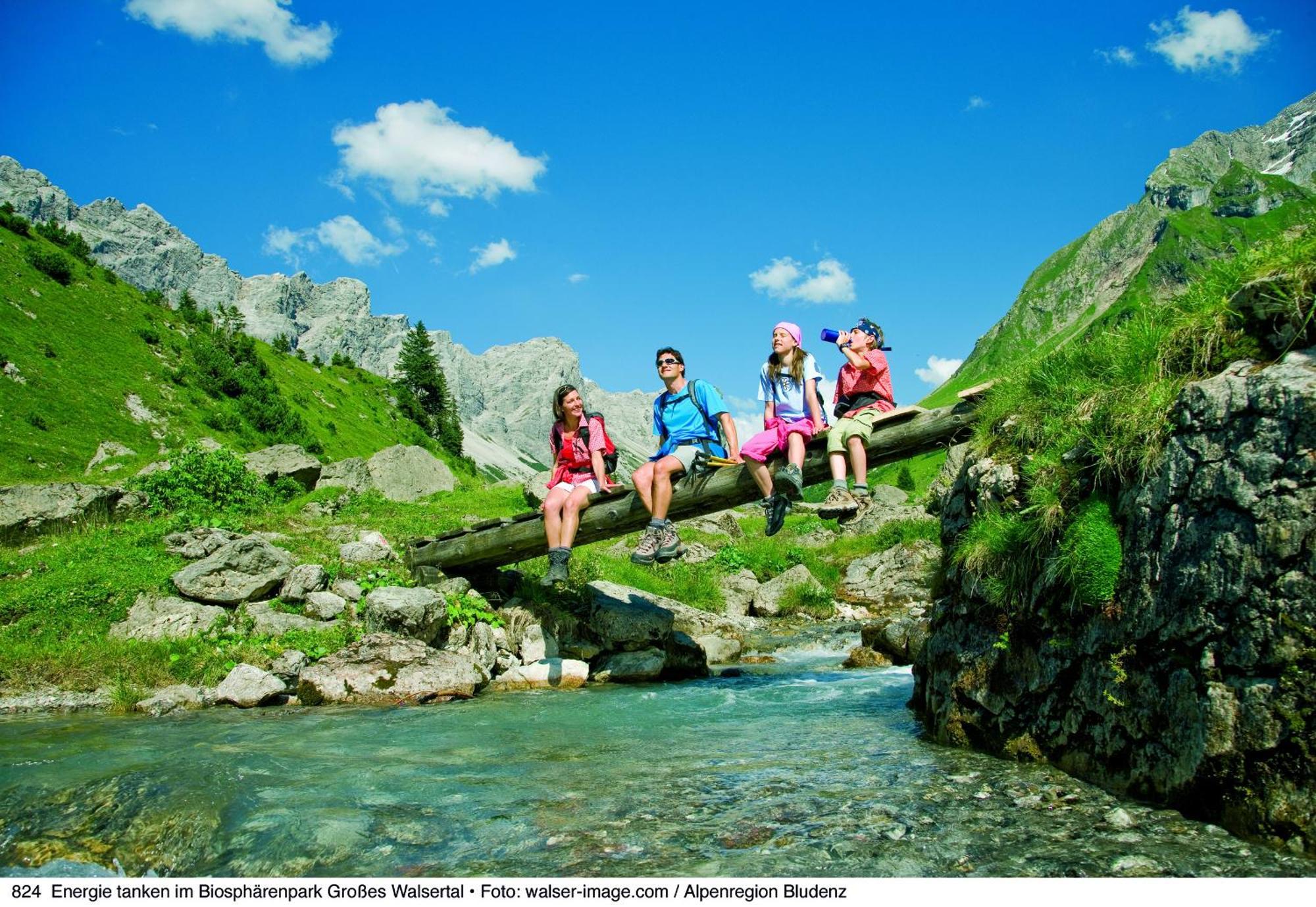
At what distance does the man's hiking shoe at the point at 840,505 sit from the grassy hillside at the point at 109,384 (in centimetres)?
2217

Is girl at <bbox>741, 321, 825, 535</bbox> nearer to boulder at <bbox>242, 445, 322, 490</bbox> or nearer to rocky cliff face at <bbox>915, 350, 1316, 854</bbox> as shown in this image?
rocky cliff face at <bbox>915, 350, 1316, 854</bbox>

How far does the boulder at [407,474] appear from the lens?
28.3 meters

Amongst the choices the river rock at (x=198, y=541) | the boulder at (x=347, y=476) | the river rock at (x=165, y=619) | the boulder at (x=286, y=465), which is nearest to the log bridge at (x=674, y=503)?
the river rock at (x=198, y=541)

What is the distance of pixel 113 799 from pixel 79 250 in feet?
220

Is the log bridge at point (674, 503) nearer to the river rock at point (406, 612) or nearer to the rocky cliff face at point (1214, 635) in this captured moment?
the river rock at point (406, 612)

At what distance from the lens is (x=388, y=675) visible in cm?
998

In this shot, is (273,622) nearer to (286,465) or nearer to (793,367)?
(793,367)

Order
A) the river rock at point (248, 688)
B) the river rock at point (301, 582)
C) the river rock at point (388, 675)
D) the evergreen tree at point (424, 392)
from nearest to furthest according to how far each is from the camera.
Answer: the river rock at point (248, 688) < the river rock at point (388, 675) < the river rock at point (301, 582) < the evergreen tree at point (424, 392)

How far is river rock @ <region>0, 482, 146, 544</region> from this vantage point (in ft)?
48.0

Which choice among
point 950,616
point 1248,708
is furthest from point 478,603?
point 1248,708

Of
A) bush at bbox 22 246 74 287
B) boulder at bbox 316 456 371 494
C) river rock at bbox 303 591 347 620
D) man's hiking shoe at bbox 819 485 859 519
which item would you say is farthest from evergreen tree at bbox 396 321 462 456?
man's hiking shoe at bbox 819 485 859 519

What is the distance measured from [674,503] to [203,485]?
13375mm

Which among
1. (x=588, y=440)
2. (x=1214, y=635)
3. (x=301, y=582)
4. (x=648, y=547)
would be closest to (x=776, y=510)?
(x=648, y=547)

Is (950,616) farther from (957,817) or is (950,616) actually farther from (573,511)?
(573,511)
